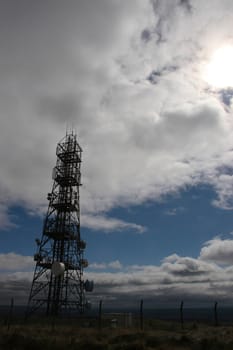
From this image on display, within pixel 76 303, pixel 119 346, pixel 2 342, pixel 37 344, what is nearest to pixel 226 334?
pixel 119 346

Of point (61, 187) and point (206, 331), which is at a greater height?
point (61, 187)

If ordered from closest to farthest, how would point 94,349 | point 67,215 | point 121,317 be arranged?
point 94,349
point 121,317
point 67,215

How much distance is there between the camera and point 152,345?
Answer: 1897 cm

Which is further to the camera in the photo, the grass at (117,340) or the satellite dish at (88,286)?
the satellite dish at (88,286)

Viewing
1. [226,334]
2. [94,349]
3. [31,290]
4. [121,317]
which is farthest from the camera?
[31,290]

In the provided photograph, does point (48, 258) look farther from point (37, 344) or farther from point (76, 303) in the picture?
point (37, 344)

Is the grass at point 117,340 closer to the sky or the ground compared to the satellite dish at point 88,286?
closer to the ground

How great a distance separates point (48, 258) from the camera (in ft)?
163

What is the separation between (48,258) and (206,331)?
105 feet

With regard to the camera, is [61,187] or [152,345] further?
[61,187]

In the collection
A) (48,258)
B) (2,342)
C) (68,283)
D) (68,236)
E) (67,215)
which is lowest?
(2,342)

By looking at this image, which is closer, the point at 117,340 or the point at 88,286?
A: the point at 117,340

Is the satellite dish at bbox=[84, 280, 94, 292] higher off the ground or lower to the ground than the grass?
higher

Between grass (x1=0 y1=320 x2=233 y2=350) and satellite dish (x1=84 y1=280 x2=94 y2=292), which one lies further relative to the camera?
satellite dish (x1=84 y1=280 x2=94 y2=292)
